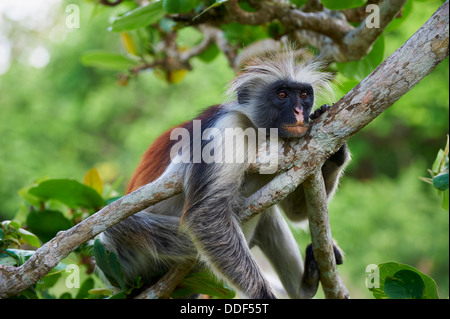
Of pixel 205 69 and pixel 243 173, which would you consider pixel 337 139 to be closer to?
pixel 243 173

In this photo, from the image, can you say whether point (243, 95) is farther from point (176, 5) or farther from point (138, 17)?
point (138, 17)

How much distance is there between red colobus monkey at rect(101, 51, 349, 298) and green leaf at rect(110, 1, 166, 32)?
77 cm

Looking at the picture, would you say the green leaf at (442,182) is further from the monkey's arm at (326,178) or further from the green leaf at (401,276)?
the monkey's arm at (326,178)

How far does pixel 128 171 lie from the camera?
15.0 meters

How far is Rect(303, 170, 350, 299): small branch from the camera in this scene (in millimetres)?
3144

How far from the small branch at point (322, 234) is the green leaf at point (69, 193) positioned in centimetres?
179

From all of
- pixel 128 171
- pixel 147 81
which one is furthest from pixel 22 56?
pixel 128 171

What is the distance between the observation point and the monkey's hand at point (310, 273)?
411 cm

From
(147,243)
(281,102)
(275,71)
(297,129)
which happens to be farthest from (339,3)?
(147,243)

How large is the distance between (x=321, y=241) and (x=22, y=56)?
17.9 m

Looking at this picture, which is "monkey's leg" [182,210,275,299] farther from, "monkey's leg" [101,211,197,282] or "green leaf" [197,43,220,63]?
"green leaf" [197,43,220,63]

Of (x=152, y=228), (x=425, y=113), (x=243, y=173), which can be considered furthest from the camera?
(x=425, y=113)

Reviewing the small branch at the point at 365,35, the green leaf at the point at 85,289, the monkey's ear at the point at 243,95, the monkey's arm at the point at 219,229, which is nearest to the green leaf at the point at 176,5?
the monkey's ear at the point at 243,95
